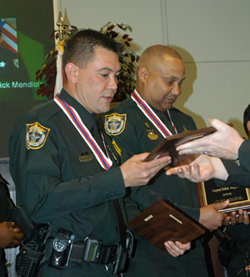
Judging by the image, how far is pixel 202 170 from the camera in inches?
77.0

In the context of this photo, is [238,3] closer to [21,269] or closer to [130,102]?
[130,102]

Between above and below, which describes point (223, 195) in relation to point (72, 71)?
below

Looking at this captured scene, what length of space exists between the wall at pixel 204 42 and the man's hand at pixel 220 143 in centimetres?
300

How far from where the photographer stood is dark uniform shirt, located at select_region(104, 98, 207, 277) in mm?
1977

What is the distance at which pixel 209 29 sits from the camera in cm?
473

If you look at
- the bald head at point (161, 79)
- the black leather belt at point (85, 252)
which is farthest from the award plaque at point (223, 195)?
the black leather belt at point (85, 252)

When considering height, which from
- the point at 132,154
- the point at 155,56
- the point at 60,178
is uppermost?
the point at 155,56

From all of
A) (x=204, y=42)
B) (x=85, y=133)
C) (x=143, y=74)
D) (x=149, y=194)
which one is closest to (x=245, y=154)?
(x=149, y=194)

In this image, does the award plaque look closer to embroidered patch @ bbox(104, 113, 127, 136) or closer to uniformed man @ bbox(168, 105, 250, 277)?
uniformed man @ bbox(168, 105, 250, 277)

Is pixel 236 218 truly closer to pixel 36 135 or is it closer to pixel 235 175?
pixel 235 175

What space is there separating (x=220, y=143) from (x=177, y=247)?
66cm

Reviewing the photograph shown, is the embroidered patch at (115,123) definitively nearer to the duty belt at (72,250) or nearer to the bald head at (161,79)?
the bald head at (161,79)

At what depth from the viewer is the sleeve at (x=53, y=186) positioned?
1.41 meters

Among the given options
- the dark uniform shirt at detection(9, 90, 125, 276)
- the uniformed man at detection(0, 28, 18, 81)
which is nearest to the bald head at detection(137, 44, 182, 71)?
the dark uniform shirt at detection(9, 90, 125, 276)
